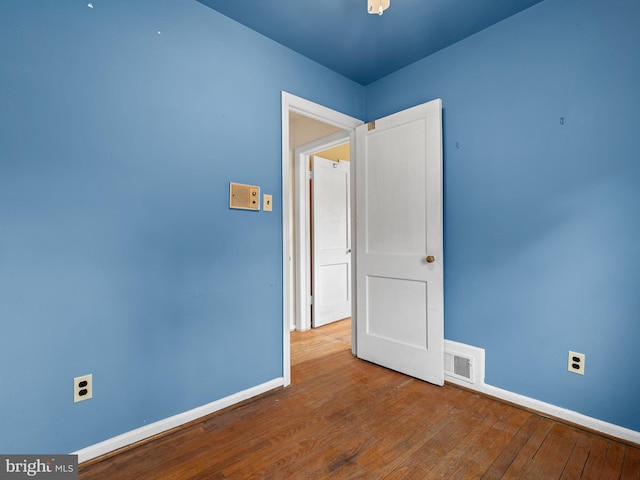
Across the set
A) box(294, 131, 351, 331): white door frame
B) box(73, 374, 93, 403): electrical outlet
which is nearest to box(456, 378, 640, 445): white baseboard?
box(294, 131, 351, 331): white door frame

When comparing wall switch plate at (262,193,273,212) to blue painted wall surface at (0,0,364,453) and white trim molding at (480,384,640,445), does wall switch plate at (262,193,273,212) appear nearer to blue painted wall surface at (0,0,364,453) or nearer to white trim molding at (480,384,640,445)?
blue painted wall surface at (0,0,364,453)

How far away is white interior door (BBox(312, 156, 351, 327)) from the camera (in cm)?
366

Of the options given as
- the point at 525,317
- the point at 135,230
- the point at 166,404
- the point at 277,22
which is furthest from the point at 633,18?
the point at 166,404

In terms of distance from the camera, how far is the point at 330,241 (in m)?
3.81

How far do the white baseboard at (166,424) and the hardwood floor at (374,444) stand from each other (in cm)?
4

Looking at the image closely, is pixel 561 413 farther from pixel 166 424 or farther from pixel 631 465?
pixel 166 424

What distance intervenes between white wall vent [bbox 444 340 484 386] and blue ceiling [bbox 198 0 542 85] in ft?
7.28

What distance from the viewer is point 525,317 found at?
1969 millimetres

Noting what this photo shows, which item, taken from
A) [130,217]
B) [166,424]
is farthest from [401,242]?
[166,424]

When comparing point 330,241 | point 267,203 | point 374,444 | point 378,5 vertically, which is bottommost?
point 374,444

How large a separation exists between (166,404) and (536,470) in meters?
1.90

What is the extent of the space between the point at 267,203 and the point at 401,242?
1.09m

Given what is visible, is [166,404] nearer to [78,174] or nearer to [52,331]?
[52,331]

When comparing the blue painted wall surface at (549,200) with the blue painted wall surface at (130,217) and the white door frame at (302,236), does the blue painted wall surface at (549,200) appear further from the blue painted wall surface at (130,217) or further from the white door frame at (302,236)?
the white door frame at (302,236)
